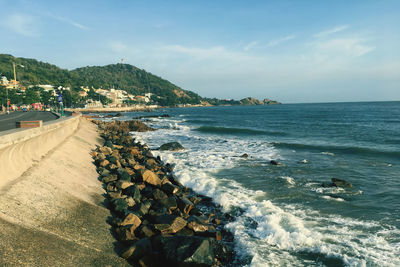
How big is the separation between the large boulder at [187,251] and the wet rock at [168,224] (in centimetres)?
67

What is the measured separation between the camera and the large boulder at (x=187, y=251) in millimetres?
4992

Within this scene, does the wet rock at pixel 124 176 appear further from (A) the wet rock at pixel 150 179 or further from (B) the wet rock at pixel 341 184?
(B) the wet rock at pixel 341 184

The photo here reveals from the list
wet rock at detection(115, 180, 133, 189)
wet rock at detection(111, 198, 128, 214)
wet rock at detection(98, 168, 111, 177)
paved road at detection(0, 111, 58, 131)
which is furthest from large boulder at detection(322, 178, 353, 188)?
paved road at detection(0, 111, 58, 131)

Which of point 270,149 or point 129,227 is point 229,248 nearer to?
point 129,227

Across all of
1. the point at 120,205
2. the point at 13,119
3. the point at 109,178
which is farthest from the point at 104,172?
the point at 13,119

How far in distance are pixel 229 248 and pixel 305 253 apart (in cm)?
193

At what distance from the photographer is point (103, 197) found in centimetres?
817

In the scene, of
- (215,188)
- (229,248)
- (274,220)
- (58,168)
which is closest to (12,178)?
(58,168)

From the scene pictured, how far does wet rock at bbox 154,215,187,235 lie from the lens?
6.07 m

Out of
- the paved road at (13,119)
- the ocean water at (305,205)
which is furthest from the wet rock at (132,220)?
the paved road at (13,119)

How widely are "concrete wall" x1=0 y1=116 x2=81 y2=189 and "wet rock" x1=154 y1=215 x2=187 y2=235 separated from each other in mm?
4221

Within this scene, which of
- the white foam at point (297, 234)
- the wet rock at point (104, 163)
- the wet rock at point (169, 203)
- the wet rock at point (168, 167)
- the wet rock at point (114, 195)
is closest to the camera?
the white foam at point (297, 234)

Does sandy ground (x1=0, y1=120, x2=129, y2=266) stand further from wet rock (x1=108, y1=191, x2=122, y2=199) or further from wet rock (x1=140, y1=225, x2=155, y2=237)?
wet rock (x1=140, y1=225, x2=155, y2=237)

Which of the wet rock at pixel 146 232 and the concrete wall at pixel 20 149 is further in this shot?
the concrete wall at pixel 20 149
